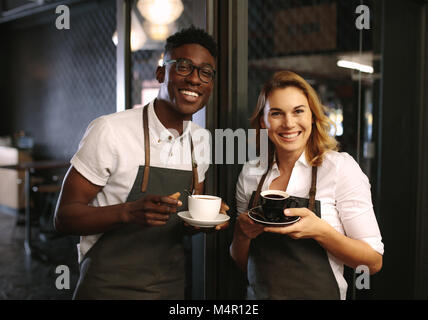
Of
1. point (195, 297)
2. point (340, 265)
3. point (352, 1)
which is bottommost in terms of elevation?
point (195, 297)

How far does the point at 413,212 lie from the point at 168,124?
173 cm

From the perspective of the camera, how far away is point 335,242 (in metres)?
1.24

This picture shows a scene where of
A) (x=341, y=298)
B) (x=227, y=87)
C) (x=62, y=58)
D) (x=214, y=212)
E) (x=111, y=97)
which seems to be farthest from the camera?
(x=62, y=58)

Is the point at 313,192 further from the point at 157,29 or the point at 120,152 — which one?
the point at 157,29

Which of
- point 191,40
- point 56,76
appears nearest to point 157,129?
point 191,40

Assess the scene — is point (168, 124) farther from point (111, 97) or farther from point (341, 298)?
point (111, 97)

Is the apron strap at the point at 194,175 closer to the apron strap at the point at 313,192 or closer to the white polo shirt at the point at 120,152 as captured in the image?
the white polo shirt at the point at 120,152

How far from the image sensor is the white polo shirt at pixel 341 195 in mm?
1262

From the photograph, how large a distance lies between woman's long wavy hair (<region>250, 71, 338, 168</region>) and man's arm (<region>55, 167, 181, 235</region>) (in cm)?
56

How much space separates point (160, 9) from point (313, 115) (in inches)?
56.1

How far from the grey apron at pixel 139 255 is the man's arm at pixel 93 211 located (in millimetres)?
132

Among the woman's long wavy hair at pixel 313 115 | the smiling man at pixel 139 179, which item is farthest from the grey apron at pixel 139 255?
the woman's long wavy hair at pixel 313 115

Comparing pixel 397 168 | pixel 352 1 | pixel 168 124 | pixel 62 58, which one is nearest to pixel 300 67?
pixel 352 1

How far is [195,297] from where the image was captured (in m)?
1.79
